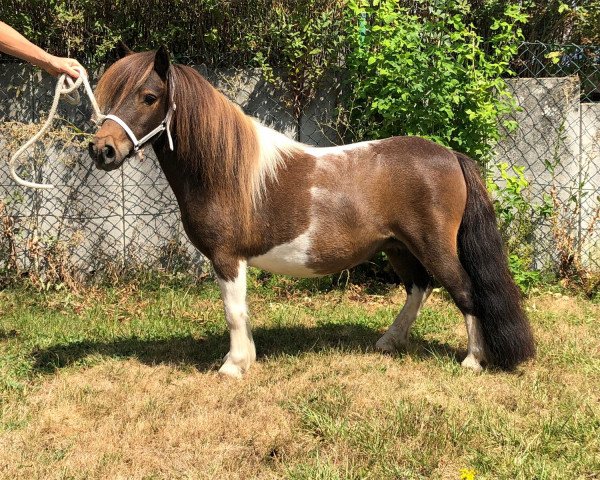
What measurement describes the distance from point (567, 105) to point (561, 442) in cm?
379

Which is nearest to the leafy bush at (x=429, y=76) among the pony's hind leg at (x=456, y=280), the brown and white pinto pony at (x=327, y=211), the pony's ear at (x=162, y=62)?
the brown and white pinto pony at (x=327, y=211)

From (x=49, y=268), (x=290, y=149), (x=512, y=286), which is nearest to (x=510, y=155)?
(x=512, y=286)

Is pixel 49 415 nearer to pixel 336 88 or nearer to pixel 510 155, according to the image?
pixel 336 88

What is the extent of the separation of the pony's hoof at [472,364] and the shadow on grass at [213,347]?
105 millimetres

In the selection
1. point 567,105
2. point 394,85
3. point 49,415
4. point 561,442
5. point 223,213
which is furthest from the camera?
point 567,105

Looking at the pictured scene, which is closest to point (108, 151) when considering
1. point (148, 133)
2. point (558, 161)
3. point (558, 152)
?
point (148, 133)

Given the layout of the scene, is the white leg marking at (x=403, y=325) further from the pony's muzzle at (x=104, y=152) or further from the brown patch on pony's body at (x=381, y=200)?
the pony's muzzle at (x=104, y=152)

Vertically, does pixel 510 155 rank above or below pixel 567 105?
below

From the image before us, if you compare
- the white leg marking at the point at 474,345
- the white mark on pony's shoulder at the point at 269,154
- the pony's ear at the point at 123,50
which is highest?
the pony's ear at the point at 123,50

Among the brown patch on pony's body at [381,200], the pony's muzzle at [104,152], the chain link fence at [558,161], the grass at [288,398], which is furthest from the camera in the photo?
the chain link fence at [558,161]

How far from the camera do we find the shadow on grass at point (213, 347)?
4246 millimetres

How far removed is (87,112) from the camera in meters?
5.83

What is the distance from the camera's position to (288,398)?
11.6 feet

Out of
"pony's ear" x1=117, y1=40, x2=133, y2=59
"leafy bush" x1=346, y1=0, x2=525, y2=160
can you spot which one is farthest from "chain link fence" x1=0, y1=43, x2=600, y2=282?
"pony's ear" x1=117, y1=40, x2=133, y2=59
